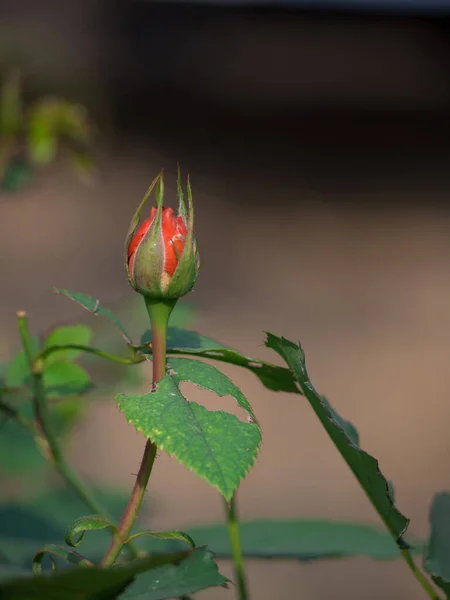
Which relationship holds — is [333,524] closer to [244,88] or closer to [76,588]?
[76,588]

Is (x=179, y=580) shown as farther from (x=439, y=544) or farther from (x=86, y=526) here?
(x=439, y=544)

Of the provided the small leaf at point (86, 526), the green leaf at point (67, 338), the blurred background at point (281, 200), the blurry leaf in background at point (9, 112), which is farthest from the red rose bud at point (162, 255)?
the blurred background at point (281, 200)

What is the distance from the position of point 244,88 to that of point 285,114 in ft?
0.75

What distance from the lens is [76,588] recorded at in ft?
0.82

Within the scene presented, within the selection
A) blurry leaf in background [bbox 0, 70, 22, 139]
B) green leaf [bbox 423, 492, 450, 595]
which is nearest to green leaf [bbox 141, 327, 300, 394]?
green leaf [bbox 423, 492, 450, 595]

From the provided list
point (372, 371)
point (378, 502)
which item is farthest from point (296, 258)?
point (378, 502)

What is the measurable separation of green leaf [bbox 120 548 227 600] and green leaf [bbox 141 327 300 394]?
10cm

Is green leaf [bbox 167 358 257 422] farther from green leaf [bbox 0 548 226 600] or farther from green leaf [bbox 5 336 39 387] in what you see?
green leaf [bbox 5 336 39 387]

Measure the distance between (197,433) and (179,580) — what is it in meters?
0.08

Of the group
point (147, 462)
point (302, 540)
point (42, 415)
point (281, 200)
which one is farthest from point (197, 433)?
point (281, 200)

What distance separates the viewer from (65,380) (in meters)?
0.57

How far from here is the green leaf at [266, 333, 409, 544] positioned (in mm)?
360

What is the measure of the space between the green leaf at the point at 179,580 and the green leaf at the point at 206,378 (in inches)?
3.0

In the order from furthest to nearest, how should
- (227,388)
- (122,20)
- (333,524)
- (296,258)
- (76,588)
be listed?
(122,20), (296,258), (333,524), (227,388), (76,588)
